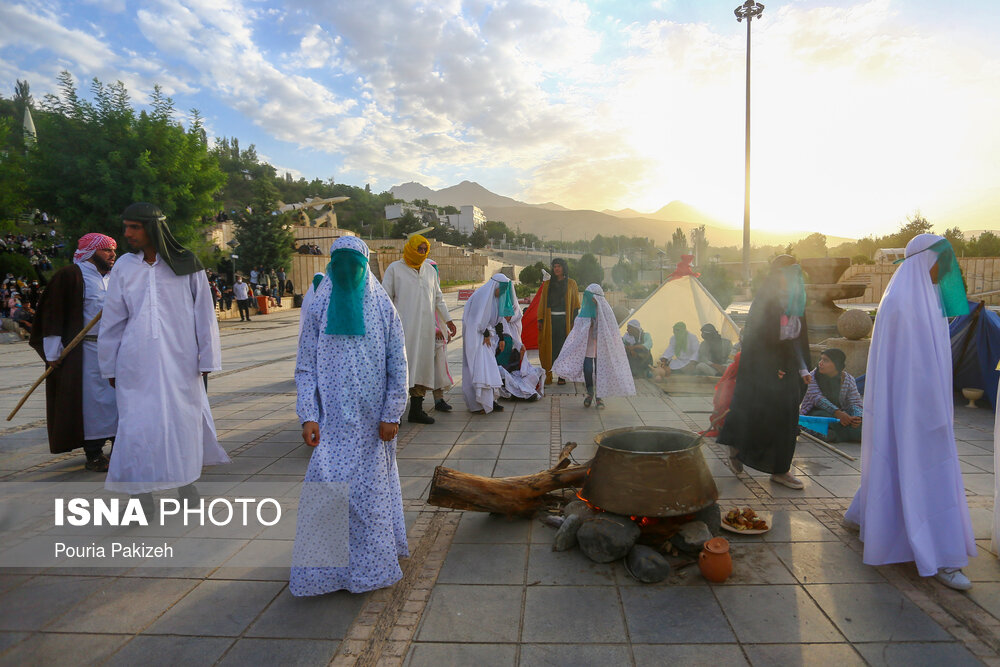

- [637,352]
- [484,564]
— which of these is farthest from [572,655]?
[637,352]

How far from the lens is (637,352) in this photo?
29.5 feet

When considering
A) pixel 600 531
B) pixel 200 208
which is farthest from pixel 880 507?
pixel 200 208

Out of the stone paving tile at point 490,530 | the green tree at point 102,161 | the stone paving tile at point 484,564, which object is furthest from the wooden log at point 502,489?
the green tree at point 102,161

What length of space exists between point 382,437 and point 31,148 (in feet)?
66.6

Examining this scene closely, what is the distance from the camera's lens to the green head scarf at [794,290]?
4070mm

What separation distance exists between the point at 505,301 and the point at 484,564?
174 inches

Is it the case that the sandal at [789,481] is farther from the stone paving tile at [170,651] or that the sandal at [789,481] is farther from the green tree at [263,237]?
the green tree at [263,237]

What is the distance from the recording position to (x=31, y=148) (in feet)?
55.4

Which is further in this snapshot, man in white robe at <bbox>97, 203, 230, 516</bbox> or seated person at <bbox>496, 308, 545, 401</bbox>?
seated person at <bbox>496, 308, 545, 401</bbox>

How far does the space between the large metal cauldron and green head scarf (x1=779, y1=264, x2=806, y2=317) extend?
1468 mm

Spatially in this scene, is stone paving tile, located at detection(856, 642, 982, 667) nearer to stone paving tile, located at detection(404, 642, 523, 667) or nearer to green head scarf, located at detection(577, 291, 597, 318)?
stone paving tile, located at detection(404, 642, 523, 667)

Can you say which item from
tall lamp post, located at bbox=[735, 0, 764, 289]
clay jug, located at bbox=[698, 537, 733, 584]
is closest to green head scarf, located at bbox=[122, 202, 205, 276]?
clay jug, located at bbox=[698, 537, 733, 584]

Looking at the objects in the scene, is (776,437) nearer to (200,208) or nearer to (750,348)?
(750,348)

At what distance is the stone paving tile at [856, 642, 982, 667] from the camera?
223 cm
